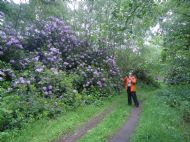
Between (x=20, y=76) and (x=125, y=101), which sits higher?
(x=20, y=76)

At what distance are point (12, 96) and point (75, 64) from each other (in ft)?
25.5

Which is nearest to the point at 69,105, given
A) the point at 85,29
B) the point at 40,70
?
the point at 40,70

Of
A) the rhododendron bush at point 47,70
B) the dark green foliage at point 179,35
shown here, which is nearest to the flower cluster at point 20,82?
the rhododendron bush at point 47,70

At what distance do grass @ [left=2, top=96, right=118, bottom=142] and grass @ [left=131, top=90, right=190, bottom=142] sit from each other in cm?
214

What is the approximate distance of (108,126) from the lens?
10.8 m

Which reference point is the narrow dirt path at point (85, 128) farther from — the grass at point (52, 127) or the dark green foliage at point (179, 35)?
the dark green foliage at point (179, 35)

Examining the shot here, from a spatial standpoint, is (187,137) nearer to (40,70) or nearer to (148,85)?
(40,70)

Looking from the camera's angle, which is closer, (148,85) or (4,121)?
(4,121)

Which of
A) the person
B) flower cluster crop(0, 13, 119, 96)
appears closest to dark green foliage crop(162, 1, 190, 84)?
flower cluster crop(0, 13, 119, 96)

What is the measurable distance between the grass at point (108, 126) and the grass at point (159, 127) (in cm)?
75

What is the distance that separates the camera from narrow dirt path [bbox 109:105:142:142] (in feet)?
31.1

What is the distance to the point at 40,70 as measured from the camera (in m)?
13.6

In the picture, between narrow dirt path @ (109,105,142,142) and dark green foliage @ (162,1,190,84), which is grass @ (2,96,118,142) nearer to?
narrow dirt path @ (109,105,142,142)

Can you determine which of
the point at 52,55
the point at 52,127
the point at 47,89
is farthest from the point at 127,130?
the point at 52,55
